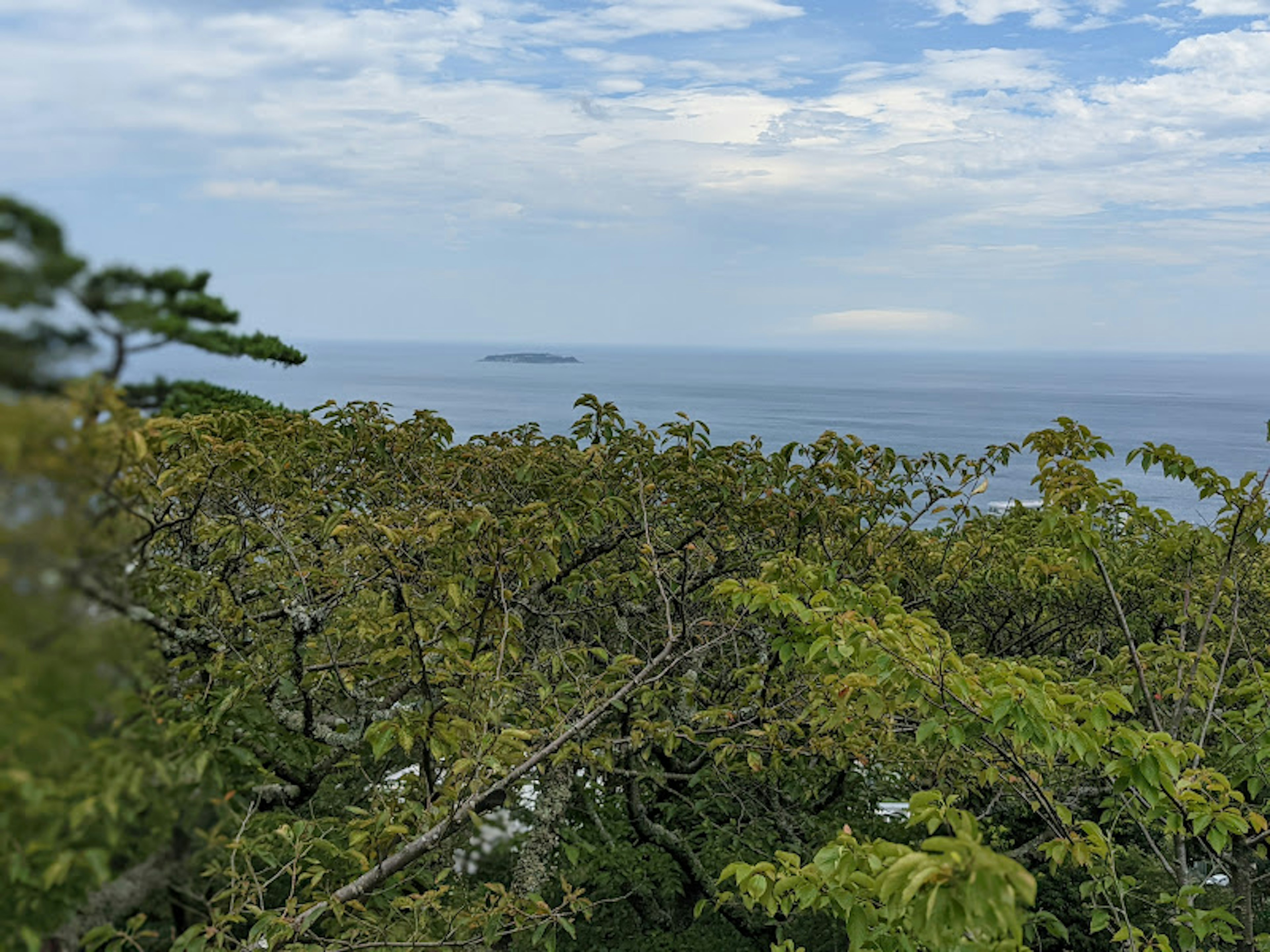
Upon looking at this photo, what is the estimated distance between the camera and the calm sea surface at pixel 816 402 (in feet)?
147

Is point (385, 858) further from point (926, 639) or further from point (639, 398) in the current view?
point (639, 398)

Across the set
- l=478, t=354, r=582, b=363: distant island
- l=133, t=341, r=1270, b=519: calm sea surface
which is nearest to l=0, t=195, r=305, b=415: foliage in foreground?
l=133, t=341, r=1270, b=519: calm sea surface

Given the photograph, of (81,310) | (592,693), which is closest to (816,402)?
(592,693)

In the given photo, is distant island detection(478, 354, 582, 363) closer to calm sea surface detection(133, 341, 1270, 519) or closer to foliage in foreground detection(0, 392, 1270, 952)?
calm sea surface detection(133, 341, 1270, 519)

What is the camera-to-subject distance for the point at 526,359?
174 meters

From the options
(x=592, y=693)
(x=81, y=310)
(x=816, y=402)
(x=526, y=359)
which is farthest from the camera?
(x=526, y=359)

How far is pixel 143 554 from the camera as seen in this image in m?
2.18

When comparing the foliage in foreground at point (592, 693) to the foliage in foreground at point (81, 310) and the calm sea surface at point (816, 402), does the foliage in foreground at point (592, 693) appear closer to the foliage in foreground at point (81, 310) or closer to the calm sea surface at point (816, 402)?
the foliage in foreground at point (81, 310)

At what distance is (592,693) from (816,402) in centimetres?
10254

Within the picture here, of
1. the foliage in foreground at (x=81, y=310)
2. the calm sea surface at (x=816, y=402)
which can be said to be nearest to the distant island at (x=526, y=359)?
the calm sea surface at (x=816, y=402)

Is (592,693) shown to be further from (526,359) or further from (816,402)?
(526,359)

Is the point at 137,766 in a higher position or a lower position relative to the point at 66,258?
lower

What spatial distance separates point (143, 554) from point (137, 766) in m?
0.66

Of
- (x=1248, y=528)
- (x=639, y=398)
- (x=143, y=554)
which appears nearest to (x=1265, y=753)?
(x=1248, y=528)
